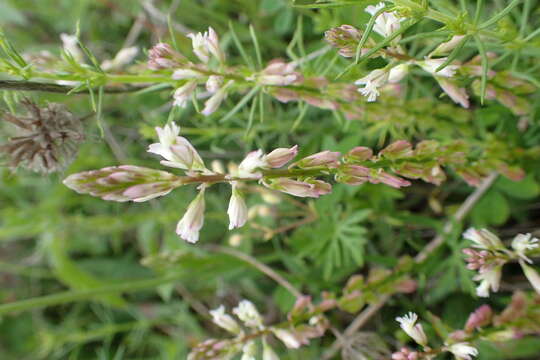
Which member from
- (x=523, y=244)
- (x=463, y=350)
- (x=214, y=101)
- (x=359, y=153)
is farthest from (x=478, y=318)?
(x=214, y=101)

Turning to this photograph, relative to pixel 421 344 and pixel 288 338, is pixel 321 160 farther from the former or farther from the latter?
pixel 288 338

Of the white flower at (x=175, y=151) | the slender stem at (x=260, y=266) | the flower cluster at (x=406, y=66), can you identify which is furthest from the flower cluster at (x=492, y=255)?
the slender stem at (x=260, y=266)

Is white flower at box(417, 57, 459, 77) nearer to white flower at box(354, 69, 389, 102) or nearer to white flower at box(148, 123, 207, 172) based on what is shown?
white flower at box(354, 69, 389, 102)

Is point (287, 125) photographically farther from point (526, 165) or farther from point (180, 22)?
point (180, 22)

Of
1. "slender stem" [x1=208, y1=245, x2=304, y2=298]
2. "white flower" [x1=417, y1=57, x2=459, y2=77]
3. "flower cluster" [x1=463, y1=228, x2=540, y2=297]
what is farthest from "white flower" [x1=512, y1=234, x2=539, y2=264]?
"slender stem" [x1=208, y1=245, x2=304, y2=298]

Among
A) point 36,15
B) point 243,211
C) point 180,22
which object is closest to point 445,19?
point 243,211
